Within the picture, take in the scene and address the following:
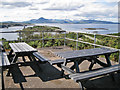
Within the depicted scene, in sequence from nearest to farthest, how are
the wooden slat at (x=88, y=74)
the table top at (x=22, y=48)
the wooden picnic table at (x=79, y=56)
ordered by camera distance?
1. the wooden slat at (x=88, y=74)
2. the wooden picnic table at (x=79, y=56)
3. the table top at (x=22, y=48)

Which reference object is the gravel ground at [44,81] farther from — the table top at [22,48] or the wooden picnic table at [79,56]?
the table top at [22,48]

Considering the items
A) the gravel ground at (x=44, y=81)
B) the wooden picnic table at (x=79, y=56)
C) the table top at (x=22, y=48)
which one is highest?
the table top at (x=22, y=48)

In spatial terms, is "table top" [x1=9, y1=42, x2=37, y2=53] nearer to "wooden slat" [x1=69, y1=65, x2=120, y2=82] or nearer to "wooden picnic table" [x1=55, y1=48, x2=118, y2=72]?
"wooden picnic table" [x1=55, y1=48, x2=118, y2=72]

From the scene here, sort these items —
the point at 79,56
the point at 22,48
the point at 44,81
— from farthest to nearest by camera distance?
the point at 22,48 < the point at 44,81 < the point at 79,56

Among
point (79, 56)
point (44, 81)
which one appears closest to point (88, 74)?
point (79, 56)

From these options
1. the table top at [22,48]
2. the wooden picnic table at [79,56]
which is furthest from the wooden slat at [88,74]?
the table top at [22,48]

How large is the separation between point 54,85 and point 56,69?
1051 mm

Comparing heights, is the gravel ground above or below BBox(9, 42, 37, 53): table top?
below

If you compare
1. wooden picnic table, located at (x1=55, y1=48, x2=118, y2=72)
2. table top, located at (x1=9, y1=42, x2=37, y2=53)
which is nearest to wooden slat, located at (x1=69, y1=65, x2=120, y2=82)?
wooden picnic table, located at (x1=55, y1=48, x2=118, y2=72)

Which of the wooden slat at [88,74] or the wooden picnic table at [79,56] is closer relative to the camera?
the wooden slat at [88,74]

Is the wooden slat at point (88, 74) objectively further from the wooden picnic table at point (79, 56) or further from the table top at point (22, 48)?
the table top at point (22, 48)

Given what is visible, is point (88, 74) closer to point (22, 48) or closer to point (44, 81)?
point (44, 81)

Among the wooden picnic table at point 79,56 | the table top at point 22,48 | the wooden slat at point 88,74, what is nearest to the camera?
the wooden slat at point 88,74

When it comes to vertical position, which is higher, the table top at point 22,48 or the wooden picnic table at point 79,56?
the table top at point 22,48
